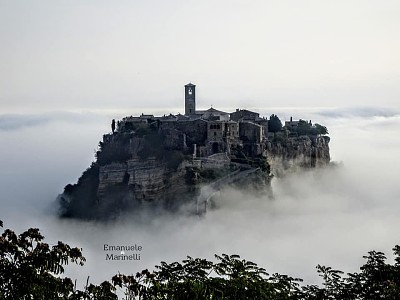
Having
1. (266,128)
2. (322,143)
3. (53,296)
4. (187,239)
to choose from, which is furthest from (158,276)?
(322,143)

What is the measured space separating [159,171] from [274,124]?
52.9 ft

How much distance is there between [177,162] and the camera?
167 ft

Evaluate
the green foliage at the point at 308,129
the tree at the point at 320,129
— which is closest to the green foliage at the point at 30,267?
the green foliage at the point at 308,129

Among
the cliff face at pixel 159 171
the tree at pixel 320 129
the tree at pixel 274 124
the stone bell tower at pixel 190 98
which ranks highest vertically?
the stone bell tower at pixel 190 98

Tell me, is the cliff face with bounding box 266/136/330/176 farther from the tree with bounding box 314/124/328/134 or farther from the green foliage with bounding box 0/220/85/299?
the green foliage with bounding box 0/220/85/299

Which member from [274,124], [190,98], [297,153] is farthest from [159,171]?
[297,153]

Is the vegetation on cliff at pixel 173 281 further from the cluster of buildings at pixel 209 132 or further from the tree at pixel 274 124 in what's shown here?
the tree at pixel 274 124

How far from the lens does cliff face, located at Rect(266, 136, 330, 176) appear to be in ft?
190

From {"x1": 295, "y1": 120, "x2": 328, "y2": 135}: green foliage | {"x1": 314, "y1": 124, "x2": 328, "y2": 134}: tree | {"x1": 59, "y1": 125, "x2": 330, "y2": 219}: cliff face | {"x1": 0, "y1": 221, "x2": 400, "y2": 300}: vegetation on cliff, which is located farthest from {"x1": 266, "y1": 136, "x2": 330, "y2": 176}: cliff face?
{"x1": 0, "y1": 221, "x2": 400, "y2": 300}: vegetation on cliff

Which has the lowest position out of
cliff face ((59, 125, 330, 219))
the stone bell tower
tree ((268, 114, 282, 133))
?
cliff face ((59, 125, 330, 219))

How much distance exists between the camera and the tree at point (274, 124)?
6162 centimetres

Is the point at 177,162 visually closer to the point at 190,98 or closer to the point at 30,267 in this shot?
the point at 190,98

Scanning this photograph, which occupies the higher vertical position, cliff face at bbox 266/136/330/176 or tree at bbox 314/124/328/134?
tree at bbox 314/124/328/134

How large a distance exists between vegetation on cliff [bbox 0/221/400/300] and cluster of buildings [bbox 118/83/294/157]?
35.5 metres
